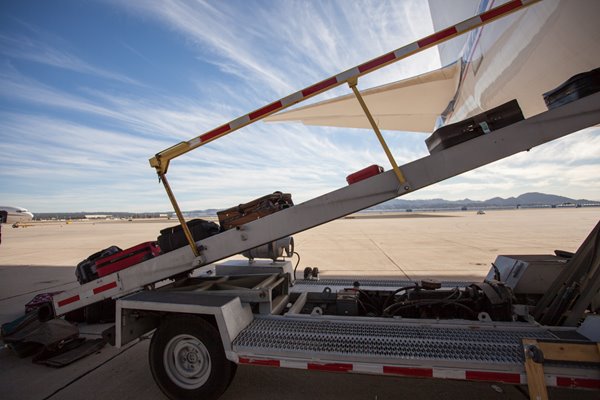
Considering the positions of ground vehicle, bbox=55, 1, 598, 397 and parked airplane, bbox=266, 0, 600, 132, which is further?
parked airplane, bbox=266, 0, 600, 132

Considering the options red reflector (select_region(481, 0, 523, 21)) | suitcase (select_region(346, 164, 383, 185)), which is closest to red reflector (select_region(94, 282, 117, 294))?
suitcase (select_region(346, 164, 383, 185))

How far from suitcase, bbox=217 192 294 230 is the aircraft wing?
23.9ft

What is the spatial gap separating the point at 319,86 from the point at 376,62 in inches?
21.3

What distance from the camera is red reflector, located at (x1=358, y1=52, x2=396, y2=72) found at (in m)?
2.67

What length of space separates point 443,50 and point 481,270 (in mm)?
10202

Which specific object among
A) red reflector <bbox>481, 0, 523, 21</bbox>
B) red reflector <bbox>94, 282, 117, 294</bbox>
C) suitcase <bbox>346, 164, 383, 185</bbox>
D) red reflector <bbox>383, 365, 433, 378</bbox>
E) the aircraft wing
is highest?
the aircraft wing

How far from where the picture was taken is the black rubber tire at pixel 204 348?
2627 mm

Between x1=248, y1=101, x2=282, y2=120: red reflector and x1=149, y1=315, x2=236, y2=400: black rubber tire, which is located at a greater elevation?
x1=248, y1=101, x2=282, y2=120: red reflector

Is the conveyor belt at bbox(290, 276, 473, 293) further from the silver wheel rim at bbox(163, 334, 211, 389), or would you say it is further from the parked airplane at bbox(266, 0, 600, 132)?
the parked airplane at bbox(266, 0, 600, 132)

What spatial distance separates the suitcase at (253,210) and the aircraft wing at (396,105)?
7.27 meters

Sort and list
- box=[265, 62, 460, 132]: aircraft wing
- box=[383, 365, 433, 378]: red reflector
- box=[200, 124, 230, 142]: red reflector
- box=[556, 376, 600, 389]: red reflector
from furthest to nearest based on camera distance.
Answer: box=[265, 62, 460, 132]: aircraft wing → box=[200, 124, 230, 142]: red reflector → box=[383, 365, 433, 378]: red reflector → box=[556, 376, 600, 389]: red reflector

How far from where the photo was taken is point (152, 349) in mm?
2832

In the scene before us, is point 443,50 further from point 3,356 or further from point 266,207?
Result: point 3,356

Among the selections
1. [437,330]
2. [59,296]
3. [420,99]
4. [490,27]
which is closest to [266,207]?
[437,330]
